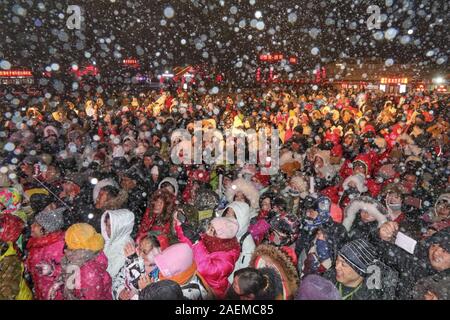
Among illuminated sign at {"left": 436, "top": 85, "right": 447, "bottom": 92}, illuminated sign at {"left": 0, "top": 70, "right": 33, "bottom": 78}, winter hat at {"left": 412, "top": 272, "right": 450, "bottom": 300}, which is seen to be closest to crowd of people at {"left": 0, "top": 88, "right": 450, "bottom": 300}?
winter hat at {"left": 412, "top": 272, "right": 450, "bottom": 300}

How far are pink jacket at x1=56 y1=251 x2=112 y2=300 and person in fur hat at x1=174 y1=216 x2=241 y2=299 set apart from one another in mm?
839

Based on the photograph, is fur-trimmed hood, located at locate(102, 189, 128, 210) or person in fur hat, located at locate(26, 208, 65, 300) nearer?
person in fur hat, located at locate(26, 208, 65, 300)

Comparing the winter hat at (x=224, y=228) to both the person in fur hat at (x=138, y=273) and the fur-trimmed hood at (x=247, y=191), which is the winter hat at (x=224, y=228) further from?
the fur-trimmed hood at (x=247, y=191)

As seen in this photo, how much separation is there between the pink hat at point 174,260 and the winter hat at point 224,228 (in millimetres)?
532

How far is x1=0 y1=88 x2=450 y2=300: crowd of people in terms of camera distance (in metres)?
3.16

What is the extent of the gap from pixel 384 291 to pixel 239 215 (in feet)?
5.30

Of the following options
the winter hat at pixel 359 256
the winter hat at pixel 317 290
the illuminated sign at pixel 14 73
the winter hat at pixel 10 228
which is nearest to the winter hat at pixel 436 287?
the winter hat at pixel 359 256

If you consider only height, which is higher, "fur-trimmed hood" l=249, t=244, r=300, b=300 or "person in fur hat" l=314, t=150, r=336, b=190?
"person in fur hat" l=314, t=150, r=336, b=190

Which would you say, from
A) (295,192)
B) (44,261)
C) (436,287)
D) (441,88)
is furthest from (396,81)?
(44,261)

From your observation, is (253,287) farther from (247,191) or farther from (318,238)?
(247,191)

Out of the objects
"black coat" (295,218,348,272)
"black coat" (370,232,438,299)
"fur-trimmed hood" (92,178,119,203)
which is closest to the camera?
"black coat" (370,232,438,299)

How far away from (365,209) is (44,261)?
3435 mm

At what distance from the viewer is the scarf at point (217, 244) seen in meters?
3.70

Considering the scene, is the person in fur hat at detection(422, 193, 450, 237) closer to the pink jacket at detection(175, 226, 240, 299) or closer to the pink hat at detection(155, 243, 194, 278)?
the pink jacket at detection(175, 226, 240, 299)
